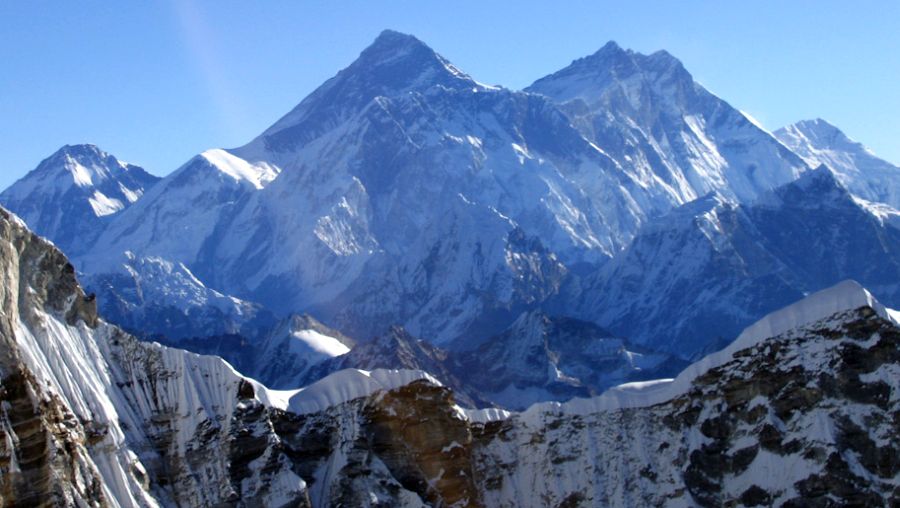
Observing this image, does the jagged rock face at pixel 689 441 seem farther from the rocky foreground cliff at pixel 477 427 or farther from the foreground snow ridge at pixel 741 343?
the foreground snow ridge at pixel 741 343

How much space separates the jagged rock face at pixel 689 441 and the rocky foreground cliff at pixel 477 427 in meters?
0.16

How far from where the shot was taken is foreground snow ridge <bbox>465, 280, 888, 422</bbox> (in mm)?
147625

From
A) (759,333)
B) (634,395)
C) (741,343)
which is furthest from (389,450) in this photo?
(759,333)

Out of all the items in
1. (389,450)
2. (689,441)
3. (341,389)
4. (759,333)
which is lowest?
(389,450)

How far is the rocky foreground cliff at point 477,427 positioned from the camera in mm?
117312

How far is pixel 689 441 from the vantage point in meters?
151

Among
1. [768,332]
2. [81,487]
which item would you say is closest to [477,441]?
[768,332]

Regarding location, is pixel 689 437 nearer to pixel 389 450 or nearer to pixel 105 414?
pixel 389 450

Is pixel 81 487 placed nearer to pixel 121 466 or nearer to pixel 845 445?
pixel 121 466

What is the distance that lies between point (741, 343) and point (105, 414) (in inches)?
2656

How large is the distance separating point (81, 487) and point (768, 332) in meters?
75.4

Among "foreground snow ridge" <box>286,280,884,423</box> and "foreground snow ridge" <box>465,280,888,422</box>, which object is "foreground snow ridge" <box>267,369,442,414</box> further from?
"foreground snow ridge" <box>465,280,888,422</box>

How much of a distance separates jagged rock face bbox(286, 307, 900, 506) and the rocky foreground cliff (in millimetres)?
158

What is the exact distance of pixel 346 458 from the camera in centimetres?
14088
